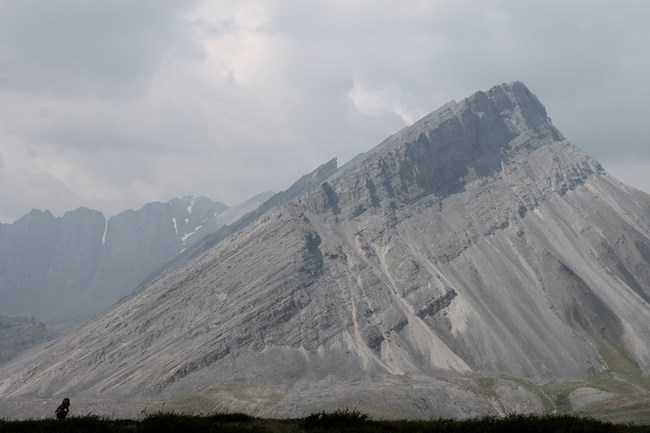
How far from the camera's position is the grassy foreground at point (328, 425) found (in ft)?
64.4

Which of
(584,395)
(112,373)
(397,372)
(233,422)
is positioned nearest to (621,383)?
(584,395)

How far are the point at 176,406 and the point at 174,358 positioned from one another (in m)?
32.1

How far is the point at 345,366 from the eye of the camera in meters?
192

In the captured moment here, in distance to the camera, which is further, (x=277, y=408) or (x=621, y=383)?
(x=621, y=383)

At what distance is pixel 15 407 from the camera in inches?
6196

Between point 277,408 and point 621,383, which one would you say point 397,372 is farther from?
point 621,383

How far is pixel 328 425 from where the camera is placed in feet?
70.1

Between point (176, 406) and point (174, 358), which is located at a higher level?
point (174, 358)

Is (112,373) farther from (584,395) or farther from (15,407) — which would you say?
(584,395)

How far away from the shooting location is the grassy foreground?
64.4ft

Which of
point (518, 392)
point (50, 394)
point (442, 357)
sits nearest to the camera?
point (518, 392)

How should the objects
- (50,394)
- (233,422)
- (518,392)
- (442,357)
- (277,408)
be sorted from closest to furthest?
(233,422) → (277,408) → (518,392) → (50,394) → (442,357)

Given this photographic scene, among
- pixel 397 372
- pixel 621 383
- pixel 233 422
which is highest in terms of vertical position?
pixel 233 422

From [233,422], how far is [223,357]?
178m
